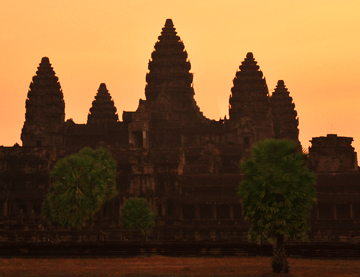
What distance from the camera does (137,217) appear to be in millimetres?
107125

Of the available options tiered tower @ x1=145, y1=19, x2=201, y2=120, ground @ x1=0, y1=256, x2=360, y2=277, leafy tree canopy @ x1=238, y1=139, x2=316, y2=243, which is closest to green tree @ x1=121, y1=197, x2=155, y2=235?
ground @ x1=0, y1=256, x2=360, y2=277

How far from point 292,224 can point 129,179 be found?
2742 inches

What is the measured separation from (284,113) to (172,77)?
28.6 meters

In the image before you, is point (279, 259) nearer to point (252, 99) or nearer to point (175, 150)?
point (175, 150)

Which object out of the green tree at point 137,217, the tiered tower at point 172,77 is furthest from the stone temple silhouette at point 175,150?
the green tree at point 137,217

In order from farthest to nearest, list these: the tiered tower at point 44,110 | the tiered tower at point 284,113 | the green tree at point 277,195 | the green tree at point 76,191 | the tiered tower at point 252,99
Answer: the tiered tower at point 284,113
the tiered tower at point 252,99
the tiered tower at point 44,110
the green tree at point 76,191
the green tree at point 277,195

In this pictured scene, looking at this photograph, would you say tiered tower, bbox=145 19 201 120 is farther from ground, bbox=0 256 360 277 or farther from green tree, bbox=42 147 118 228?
ground, bbox=0 256 360 277

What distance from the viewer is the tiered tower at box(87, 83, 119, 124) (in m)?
181

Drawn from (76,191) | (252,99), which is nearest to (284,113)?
(252,99)

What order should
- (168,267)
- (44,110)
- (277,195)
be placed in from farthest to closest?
(44,110), (168,267), (277,195)

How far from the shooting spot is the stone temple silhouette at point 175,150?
120625mm

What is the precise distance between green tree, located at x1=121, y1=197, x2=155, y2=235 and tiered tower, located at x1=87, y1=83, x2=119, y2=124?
235 feet

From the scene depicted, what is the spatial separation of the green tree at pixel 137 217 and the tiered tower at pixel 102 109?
2824 inches

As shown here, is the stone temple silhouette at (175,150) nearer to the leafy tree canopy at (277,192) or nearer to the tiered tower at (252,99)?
the tiered tower at (252,99)
